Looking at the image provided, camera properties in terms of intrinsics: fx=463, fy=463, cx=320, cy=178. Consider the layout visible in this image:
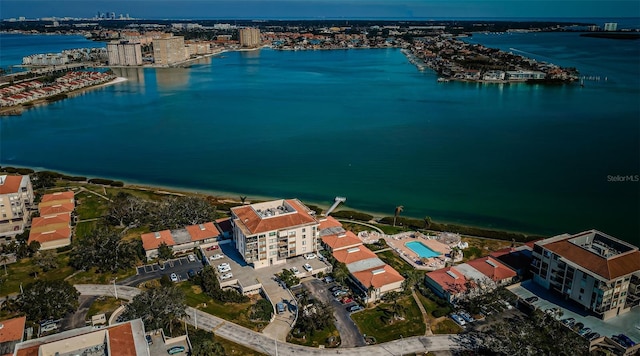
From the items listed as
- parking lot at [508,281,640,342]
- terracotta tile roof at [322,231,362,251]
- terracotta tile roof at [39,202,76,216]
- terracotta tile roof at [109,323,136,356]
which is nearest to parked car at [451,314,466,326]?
parking lot at [508,281,640,342]

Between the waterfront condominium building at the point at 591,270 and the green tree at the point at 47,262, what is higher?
the waterfront condominium building at the point at 591,270

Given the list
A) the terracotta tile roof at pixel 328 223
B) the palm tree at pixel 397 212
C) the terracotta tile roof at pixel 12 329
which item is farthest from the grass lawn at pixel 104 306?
the palm tree at pixel 397 212

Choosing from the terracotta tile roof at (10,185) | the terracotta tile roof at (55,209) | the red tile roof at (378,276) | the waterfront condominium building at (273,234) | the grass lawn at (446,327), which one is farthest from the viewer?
the terracotta tile roof at (55,209)

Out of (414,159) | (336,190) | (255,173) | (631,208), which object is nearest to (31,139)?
(255,173)

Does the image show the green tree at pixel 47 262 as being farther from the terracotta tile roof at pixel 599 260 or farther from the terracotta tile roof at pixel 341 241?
the terracotta tile roof at pixel 599 260

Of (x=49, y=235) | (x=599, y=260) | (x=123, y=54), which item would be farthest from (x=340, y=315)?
(x=123, y=54)

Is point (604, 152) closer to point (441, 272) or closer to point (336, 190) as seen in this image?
point (336, 190)

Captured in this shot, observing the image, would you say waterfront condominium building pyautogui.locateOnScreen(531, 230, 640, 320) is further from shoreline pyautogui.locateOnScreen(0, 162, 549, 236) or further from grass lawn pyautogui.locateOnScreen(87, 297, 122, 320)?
grass lawn pyautogui.locateOnScreen(87, 297, 122, 320)
